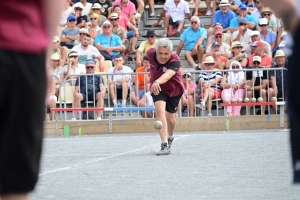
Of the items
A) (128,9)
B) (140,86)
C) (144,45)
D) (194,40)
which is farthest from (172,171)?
(128,9)

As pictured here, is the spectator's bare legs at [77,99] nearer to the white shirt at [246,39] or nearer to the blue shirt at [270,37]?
the white shirt at [246,39]

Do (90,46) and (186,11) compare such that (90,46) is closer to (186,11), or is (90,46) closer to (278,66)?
(186,11)

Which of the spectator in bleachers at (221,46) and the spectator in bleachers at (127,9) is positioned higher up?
the spectator in bleachers at (127,9)

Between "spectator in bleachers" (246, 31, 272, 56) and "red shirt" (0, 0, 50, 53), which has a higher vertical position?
"spectator in bleachers" (246, 31, 272, 56)

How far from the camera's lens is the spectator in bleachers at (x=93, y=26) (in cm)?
2205

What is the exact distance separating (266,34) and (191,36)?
6.93 ft

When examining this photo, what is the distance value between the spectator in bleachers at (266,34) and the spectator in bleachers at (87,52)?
14.2ft

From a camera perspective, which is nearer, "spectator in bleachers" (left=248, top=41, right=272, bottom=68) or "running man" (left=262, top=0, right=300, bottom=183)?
"running man" (left=262, top=0, right=300, bottom=183)

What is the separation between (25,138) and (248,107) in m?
16.0

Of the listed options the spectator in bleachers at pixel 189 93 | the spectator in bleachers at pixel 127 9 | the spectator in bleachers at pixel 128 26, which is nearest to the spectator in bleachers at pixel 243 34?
the spectator in bleachers at pixel 189 93

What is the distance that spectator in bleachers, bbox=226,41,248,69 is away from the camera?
63.9 ft

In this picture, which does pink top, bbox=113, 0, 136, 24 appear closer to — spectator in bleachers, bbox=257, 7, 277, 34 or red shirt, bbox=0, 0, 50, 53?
spectator in bleachers, bbox=257, 7, 277, 34

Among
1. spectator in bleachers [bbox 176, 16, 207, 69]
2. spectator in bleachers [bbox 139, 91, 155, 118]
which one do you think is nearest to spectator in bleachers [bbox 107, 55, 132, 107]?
spectator in bleachers [bbox 139, 91, 155, 118]

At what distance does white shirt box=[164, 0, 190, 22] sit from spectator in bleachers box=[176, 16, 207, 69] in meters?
1.39
